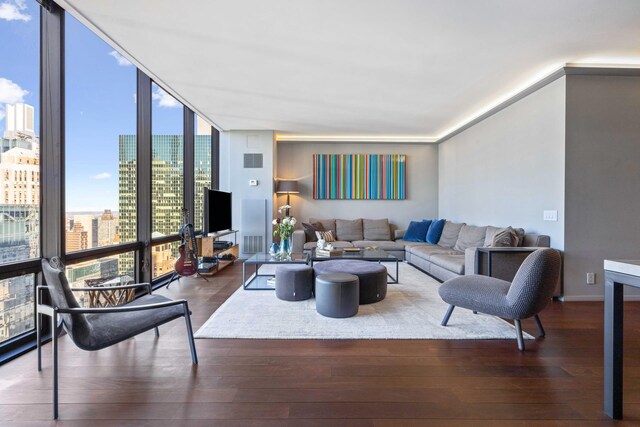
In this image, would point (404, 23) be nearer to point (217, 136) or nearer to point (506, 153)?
point (506, 153)

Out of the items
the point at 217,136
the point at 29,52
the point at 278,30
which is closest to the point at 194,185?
the point at 217,136

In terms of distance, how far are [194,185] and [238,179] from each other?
939 millimetres

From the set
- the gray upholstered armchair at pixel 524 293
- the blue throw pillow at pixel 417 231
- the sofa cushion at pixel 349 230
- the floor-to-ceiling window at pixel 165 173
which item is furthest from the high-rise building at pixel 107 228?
the blue throw pillow at pixel 417 231

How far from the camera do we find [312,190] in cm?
634

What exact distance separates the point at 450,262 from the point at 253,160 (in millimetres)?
3964

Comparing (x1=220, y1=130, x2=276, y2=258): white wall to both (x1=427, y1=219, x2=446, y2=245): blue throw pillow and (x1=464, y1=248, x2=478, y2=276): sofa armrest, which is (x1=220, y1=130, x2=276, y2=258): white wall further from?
(x1=464, y1=248, x2=478, y2=276): sofa armrest

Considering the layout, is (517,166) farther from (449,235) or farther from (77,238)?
(77,238)

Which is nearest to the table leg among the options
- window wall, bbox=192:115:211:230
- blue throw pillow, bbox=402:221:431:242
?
blue throw pillow, bbox=402:221:431:242

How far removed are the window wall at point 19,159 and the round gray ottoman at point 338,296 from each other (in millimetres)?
2319

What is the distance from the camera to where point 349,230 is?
19.5 ft

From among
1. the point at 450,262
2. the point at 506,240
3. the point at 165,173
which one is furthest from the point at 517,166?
the point at 165,173

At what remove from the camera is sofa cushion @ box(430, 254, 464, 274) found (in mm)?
3623

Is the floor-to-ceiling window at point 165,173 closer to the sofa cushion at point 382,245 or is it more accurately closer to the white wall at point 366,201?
the white wall at point 366,201

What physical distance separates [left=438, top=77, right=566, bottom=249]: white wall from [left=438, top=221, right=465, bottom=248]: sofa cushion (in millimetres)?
276
